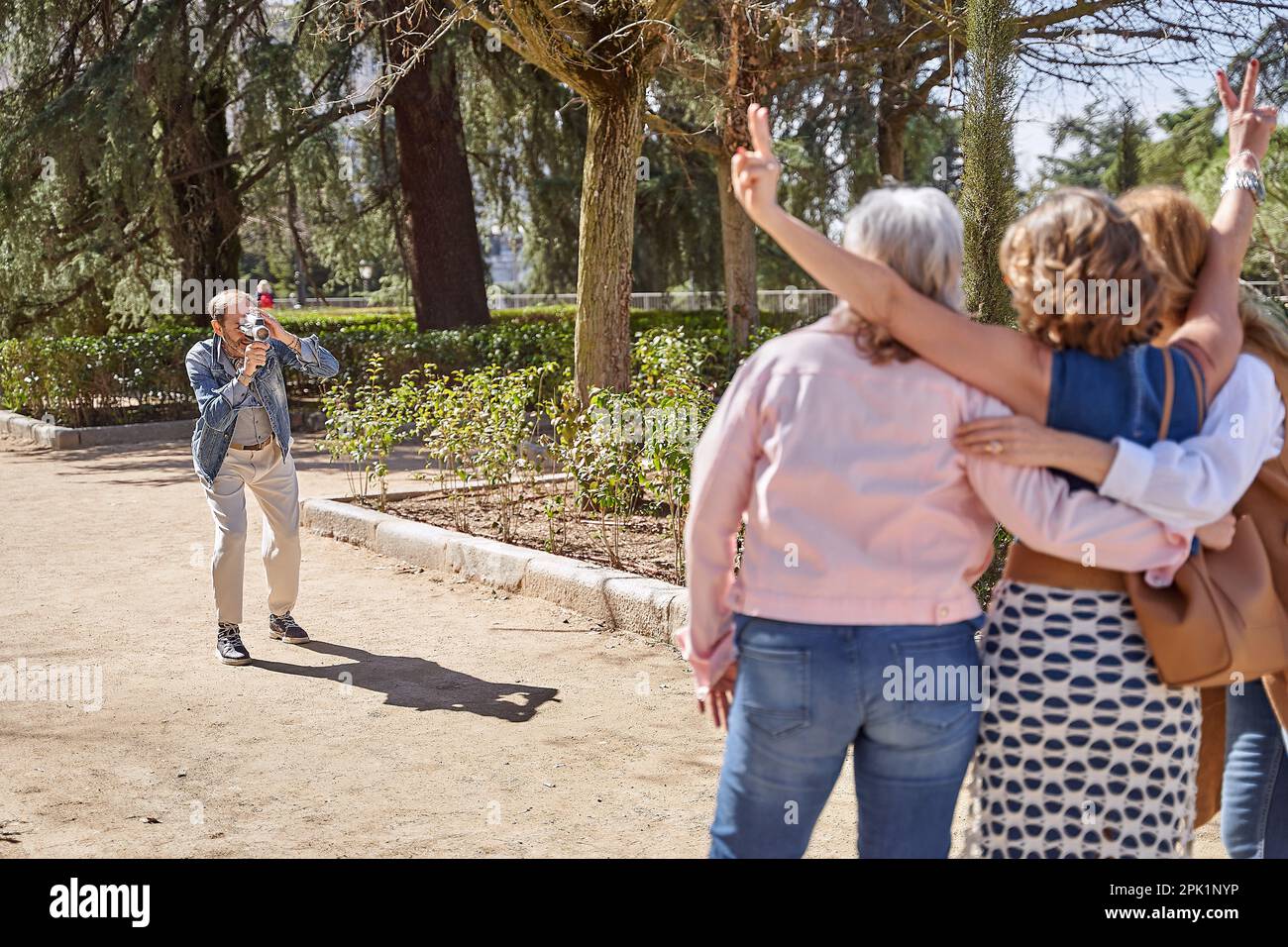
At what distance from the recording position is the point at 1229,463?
2.31 m

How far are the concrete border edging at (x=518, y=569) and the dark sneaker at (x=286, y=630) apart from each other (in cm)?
126

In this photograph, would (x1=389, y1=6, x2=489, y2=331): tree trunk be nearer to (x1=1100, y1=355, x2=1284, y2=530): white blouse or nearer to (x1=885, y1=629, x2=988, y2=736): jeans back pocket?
(x1=1100, y1=355, x2=1284, y2=530): white blouse

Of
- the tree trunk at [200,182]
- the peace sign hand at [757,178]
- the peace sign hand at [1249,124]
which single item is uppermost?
the tree trunk at [200,182]

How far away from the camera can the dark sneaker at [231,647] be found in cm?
590

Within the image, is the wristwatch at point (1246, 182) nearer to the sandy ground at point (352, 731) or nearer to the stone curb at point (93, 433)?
the sandy ground at point (352, 731)

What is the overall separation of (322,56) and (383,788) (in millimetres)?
15292

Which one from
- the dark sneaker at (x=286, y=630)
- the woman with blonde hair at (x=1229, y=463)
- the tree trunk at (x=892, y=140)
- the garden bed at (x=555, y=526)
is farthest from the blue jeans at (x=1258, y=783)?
the tree trunk at (x=892, y=140)

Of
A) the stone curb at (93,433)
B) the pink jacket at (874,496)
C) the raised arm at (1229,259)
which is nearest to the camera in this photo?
the pink jacket at (874,496)

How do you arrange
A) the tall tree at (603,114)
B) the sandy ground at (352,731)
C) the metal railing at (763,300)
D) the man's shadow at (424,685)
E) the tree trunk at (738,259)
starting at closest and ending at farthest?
the sandy ground at (352,731) → the man's shadow at (424,685) → the tall tree at (603,114) → the tree trunk at (738,259) → the metal railing at (763,300)

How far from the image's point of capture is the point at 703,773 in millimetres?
4508

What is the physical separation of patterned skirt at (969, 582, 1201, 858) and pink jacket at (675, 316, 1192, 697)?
0.10 m
